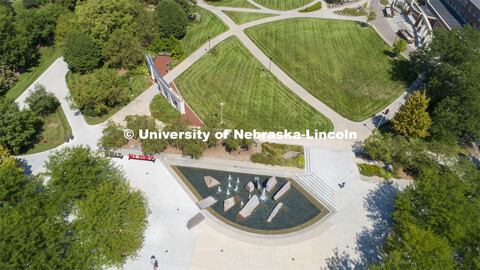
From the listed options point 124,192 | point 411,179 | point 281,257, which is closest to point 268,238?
point 281,257

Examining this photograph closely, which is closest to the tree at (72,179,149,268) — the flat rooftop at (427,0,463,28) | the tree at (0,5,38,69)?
the tree at (0,5,38,69)

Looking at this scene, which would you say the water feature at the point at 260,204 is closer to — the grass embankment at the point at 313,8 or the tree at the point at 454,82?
the tree at the point at 454,82

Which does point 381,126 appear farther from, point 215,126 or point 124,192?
point 124,192

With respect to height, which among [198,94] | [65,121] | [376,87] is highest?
[376,87]

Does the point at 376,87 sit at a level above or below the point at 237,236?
above

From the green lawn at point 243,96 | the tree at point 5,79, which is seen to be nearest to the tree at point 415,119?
the green lawn at point 243,96

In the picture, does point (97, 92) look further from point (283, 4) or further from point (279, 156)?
point (283, 4)
